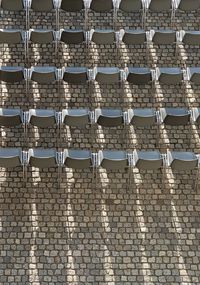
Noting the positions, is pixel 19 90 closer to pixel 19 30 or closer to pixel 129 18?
pixel 19 30

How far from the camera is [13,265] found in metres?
7.58

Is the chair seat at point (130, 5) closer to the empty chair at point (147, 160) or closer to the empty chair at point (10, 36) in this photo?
the empty chair at point (10, 36)

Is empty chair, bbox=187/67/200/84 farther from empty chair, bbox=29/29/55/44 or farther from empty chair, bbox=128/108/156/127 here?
empty chair, bbox=29/29/55/44

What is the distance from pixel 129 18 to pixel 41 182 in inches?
154

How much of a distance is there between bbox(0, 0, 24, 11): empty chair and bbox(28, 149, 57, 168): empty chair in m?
2.96

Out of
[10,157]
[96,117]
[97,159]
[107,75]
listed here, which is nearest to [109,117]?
[96,117]

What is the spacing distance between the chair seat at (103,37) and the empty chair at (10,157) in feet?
8.72

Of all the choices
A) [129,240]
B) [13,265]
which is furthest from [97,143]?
[13,265]

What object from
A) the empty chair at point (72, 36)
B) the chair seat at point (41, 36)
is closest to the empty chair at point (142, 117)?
the empty chair at point (72, 36)

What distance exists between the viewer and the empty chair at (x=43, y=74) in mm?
8844

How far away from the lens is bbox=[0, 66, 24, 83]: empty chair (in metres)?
8.77

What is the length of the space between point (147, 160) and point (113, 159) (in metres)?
0.51

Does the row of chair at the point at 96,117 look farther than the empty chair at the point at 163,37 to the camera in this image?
No

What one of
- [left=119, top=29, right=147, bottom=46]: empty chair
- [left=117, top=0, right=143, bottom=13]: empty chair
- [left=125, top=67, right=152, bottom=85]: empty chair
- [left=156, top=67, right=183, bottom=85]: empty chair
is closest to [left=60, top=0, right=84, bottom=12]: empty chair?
[left=117, top=0, right=143, bottom=13]: empty chair
